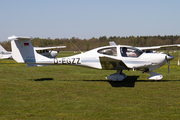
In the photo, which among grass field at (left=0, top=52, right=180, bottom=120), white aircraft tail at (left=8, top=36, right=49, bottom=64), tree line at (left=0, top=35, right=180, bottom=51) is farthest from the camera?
tree line at (left=0, top=35, right=180, bottom=51)

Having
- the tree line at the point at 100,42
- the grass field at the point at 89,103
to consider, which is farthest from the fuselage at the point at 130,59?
the tree line at the point at 100,42

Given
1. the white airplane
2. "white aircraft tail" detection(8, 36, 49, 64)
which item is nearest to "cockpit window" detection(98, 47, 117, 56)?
the white airplane

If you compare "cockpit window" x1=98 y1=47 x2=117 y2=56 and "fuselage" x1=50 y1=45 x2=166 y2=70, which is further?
"cockpit window" x1=98 y1=47 x2=117 y2=56

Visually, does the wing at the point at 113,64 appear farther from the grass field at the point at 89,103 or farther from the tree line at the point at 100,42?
the tree line at the point at 100,42

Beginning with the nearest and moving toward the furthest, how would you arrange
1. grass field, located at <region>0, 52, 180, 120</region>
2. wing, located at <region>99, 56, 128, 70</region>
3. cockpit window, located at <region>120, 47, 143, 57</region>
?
1. grass field, located at <region>0, 52, 180, 120</region>
2. wing, located at <region>99, 56, 128, 70</region>
3. cockpit window, located at <region>120, 47, 143, 57</region>

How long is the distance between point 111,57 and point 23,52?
4879mm

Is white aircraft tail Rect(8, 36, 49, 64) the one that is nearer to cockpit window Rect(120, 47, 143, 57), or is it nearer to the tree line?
cockpit window Rect(120, 47, 143, 57)

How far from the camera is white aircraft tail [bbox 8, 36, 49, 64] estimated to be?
455 inches

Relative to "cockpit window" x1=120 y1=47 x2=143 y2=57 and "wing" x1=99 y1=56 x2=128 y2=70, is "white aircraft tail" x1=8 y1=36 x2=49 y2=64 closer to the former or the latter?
"wing" x1=99 y1=56 x2=128 y2=70

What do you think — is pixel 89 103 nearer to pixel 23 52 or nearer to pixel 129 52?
pixel 129 52

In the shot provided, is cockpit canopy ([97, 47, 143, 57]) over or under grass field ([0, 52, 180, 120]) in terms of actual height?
over

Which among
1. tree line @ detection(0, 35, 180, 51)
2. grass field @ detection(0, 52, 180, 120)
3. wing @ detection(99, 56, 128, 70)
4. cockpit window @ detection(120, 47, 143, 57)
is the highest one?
cockpit window @ detection(120, 47, 143, 57)

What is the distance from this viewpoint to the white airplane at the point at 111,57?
11148 mm

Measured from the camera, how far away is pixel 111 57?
10.6 m
